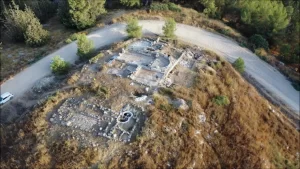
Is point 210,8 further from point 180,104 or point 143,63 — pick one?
point 180,104

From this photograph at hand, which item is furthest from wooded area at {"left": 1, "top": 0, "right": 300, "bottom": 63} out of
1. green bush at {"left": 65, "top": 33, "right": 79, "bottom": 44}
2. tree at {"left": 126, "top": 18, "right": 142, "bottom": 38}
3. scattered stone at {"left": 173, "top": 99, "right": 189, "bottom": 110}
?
scattered stone at {"left": 173, "top": 99, "right": 189, "bottom": 110}

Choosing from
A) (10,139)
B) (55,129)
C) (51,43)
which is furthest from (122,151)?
(51,43)

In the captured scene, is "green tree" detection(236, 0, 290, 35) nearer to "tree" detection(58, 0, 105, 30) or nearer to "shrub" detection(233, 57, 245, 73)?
"shrub" detection(233, 57, 245, 73)

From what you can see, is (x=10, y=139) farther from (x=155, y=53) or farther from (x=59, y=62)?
(x=155, y=53)

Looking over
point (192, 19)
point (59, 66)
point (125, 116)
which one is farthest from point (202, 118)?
point (192, 19)

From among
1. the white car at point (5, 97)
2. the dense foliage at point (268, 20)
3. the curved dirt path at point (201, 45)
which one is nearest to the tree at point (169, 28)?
the curved dirt path at point (201, 45)

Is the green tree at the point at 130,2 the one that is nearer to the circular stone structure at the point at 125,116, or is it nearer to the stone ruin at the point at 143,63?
the stone ruin at the point at 143,63

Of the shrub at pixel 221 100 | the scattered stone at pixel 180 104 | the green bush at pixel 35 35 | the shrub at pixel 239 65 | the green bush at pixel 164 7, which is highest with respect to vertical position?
the green bush at pixel 164 7
